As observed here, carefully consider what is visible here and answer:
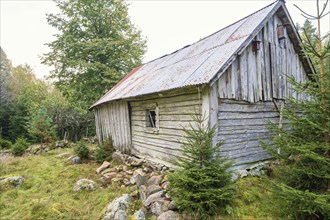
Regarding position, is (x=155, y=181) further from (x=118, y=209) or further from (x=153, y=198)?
(x=118, y=209)

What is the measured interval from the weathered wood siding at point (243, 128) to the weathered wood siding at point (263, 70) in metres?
0.28

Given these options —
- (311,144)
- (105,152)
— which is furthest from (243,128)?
(105,152)

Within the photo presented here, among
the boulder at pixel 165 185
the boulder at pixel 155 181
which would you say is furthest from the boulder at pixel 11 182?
the boulder at pixel 165 185

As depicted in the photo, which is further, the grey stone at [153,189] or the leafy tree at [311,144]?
the grey stone at [153,189]

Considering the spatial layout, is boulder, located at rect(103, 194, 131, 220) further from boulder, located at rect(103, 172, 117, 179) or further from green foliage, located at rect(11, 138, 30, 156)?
green foliage, located at rect(11, 138, 30, 156)

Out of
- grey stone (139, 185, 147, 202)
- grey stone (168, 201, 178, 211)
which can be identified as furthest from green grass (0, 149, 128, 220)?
grey stone (168, 201, 178, 211)

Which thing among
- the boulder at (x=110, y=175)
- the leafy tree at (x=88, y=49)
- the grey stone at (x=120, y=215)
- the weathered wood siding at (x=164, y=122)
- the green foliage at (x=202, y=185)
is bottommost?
the boulder at (x=110, y=175)

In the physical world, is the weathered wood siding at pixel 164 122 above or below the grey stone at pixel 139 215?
above

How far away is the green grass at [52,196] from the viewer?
544 centimetres

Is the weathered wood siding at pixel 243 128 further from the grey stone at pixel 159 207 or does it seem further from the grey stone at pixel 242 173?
→ the grey stone at pixel 159 207

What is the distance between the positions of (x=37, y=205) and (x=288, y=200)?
5.97 m

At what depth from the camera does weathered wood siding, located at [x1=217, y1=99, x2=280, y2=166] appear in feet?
20.5

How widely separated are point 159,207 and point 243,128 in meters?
3.57

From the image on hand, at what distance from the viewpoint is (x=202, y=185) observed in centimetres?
464
